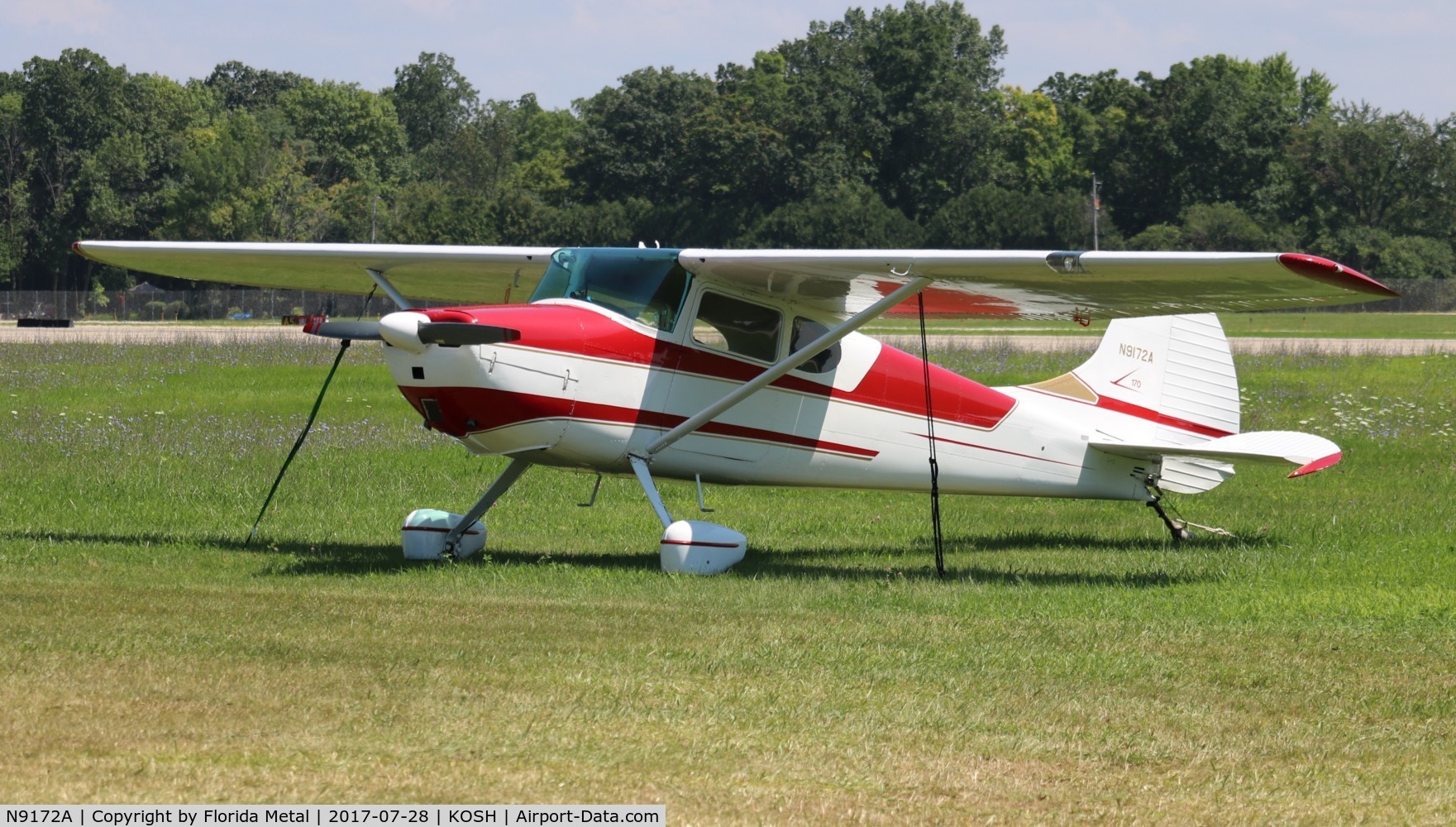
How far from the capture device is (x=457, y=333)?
33.8 feet

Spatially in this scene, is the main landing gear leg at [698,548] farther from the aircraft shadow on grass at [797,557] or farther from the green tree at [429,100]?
the green tree at [429,100]

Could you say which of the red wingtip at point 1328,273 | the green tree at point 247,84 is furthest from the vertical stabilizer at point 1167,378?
the green tree at point 247,84

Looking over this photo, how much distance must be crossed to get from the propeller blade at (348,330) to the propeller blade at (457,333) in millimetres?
474

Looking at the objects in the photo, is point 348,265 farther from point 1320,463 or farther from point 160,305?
point 160,305

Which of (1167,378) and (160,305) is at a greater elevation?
(1167,378)

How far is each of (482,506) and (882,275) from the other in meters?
3.74

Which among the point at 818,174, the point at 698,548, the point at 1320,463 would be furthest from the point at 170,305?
the point at 1320,463

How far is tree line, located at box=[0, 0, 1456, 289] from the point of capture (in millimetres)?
89188

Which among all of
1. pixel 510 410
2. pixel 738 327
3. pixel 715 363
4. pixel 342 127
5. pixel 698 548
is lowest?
pixel 698 548

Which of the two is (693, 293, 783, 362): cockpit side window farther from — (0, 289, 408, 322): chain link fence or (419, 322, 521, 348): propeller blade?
(0, 289, 408, 322): chain link fence

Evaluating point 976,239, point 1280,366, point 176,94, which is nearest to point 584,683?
point 1280,366

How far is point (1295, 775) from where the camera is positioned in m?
6.16
